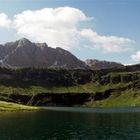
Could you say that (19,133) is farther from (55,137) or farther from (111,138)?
(111,138)

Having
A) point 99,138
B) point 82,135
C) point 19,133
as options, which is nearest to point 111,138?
point 99,138

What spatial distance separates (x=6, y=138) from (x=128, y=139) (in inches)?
1373

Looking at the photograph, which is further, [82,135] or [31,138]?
[82,135]

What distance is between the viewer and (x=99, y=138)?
9469 cm

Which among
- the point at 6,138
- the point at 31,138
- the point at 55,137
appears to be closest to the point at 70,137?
the point at 55,137

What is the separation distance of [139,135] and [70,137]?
21.8 metres

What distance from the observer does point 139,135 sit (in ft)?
331

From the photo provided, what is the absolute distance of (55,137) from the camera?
97.5 meters

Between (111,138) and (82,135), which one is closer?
(111,138)

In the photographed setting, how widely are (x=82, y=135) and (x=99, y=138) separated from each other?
329 inches

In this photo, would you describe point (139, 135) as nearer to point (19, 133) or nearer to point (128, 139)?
point (128, 139)

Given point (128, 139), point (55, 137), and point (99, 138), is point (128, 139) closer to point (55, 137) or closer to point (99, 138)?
point (99, 138)

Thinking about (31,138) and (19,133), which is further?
(19,133)

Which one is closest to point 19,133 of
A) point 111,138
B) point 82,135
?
point 82,135
